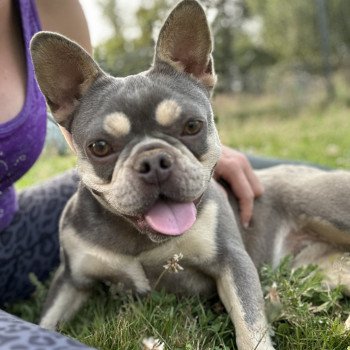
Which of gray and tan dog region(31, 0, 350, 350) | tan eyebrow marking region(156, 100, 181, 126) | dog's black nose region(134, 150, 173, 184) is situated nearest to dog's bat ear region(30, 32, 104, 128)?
gray and tan dog region(31, 0, 350, 350)

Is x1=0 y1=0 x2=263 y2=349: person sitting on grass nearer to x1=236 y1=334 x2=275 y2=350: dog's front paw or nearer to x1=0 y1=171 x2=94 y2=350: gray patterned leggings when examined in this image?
x1=0 y1=171 x2=94 y2=350: gray patterned leggings

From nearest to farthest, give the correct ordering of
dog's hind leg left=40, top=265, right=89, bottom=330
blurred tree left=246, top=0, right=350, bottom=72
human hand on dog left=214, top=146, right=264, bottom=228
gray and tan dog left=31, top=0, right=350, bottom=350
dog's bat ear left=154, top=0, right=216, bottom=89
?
gray and tan dog left=31, top=0, right=350, bottom=350
dog's bat ear left=154, top=0, right=216, bottom=89
dog's hind leg left=40, top=265, right=89, bottom=330
human hand on dog left=214, top=146, right=264, bottom=228
blurred tree left=246, top=0, right=350, bottom=72

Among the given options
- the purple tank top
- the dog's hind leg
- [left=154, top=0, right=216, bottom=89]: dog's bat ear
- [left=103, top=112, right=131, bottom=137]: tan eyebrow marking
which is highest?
[left=154, top=0, right=216, bottom=89]: dog's bat ear

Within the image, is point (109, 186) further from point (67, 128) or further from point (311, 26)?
point (311, 26)

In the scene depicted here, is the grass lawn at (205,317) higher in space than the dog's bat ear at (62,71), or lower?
lower

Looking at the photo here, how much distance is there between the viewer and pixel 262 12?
23031 millimetres

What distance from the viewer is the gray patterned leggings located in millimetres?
3953

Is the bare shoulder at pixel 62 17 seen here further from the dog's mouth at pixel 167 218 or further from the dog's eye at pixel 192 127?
the dog's mouth at pixel 167 218

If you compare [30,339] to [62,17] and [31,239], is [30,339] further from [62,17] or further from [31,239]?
[62,17]

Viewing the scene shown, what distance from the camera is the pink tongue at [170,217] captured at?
8.50 ft

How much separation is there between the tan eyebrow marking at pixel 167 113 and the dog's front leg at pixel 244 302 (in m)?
0.85

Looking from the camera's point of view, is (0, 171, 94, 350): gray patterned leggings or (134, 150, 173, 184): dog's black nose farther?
(0, 171, 94, 350): gray patterned leggings

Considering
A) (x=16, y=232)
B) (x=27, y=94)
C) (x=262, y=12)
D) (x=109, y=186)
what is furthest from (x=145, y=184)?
(x=262, y=12)

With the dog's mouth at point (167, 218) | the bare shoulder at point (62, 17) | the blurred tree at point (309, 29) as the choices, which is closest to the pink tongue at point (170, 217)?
the dog's mouth at point (167, 218)
